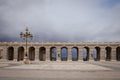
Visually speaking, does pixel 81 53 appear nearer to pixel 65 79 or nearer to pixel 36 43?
pixel 36 43

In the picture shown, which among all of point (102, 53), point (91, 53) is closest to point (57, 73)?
point (91, 53)

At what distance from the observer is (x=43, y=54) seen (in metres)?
90.9

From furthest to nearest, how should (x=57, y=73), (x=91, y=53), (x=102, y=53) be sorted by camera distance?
(x=91, y=53) → (x=102, y=53) → (x=57, y=73)

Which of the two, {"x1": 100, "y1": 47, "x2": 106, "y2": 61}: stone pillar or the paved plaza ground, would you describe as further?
{"x1": 100, "y1": 47, "x2": 106, "y2": 61}: stone pillar

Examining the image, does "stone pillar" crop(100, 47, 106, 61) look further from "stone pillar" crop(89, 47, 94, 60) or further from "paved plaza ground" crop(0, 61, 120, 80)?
"paved plaza ground" crop(0, 61, 120, 80)

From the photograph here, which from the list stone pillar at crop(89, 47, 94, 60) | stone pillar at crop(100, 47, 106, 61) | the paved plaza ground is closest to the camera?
the paved plaza ground

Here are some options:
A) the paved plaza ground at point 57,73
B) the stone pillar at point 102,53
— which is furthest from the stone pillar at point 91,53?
the paved plaza ground at point 57,73

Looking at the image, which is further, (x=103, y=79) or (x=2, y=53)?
(x=2, y=53)

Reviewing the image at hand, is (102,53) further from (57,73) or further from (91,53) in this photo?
(57,73)

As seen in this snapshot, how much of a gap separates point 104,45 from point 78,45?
9734 mm

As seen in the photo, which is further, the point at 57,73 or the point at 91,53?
the point at 91,53

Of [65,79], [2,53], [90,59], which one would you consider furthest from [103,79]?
[2,53]

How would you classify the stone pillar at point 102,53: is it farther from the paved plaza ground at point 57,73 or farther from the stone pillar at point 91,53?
the paved plaza ground at point 57,73

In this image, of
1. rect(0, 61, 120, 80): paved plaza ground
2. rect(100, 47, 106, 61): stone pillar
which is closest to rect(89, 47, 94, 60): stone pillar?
rect(100, 47, 106, 61): stone pillar
